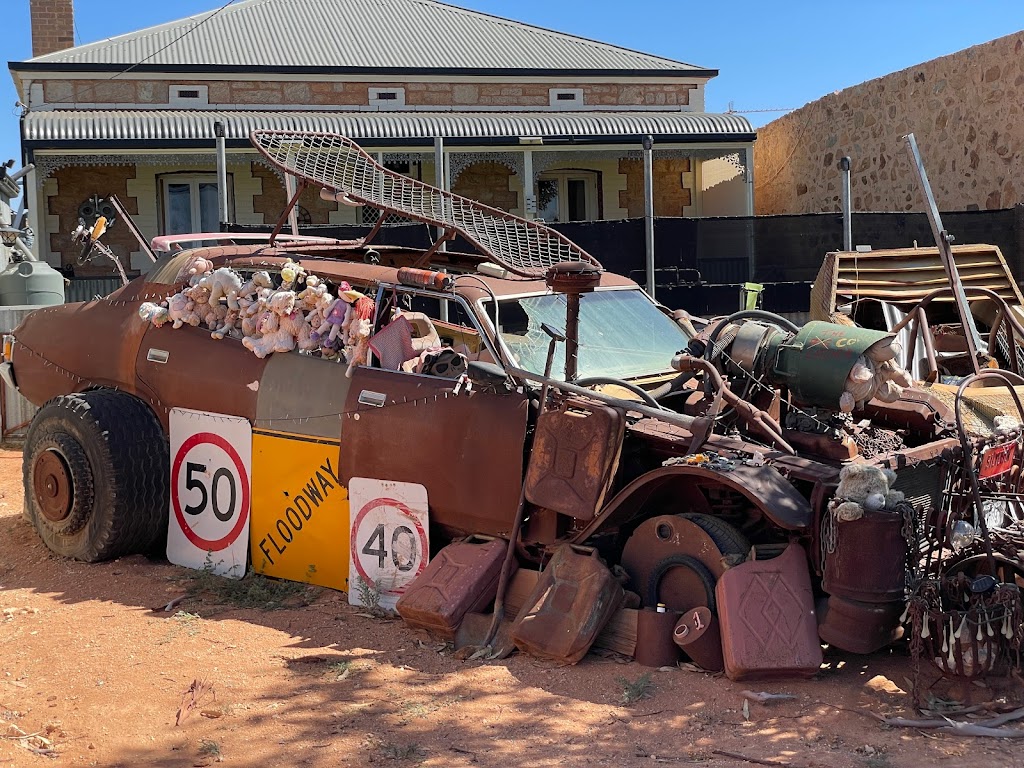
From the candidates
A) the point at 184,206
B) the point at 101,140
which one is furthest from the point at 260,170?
the point at 101,140

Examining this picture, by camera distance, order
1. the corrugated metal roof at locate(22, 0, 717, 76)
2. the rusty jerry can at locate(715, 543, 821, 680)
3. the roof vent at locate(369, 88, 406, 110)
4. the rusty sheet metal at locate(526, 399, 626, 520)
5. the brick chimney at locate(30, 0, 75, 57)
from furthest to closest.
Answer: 1. the brick chimney at locate(30, 0, 75, 57)
2. the roof vent at locate(369, 88, 406, 110)
3. the corrugated metal roof at locate(22, 0, 717, 76)
4. the rusty sheet metal at locate(526, 399, 626, 520)
5. the rusty jerry can at locate(715, 543, 821, 680)

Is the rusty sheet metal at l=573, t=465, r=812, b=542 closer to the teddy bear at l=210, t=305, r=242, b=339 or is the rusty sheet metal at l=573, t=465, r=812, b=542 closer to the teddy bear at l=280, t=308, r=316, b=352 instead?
the teddy bear at l=280, t=308, r=316, b=352

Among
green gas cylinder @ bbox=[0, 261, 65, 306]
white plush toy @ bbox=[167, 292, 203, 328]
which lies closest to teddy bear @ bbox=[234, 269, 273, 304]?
white plush toy @ bbox=[167, 292, 203, 328]

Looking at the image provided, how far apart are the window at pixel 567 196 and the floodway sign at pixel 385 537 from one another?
58.4ft

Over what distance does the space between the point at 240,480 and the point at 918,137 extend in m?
15.3

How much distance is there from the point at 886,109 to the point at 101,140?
13.0 m

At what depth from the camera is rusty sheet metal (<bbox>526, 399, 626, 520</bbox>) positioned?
534cm

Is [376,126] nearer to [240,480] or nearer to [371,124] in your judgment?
[371,124]

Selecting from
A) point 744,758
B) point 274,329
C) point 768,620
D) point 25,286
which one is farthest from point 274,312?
point 25,286

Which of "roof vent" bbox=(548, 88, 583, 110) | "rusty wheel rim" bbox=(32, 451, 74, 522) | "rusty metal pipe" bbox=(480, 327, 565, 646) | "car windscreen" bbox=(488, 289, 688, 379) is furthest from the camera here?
"roof vent" bbox=(548, 88, 583, 110)

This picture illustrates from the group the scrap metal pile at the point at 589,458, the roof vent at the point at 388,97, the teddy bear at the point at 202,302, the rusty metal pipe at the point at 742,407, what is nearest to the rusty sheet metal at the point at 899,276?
the scrap metal pile at the point at 589,458

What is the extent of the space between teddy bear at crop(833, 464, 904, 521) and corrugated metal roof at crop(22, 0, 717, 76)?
60.4ft

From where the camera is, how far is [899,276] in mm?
11742

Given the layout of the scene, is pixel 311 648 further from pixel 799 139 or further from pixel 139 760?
pixel 799 139
